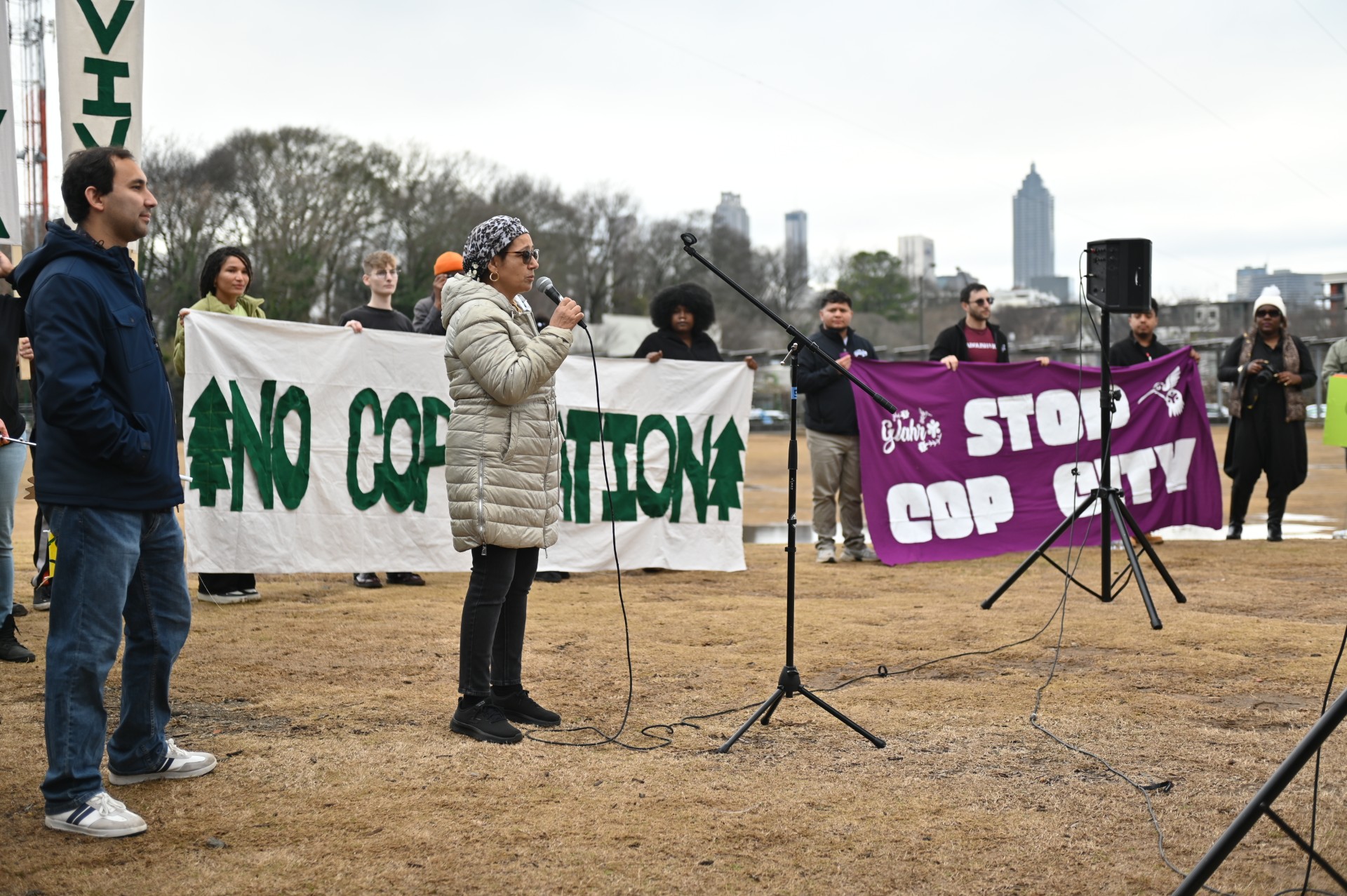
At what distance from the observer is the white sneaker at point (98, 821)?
3.54 metres

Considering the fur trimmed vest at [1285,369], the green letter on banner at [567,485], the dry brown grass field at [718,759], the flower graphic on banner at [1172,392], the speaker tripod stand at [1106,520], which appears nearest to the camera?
the dry brown grass field at [718,759]

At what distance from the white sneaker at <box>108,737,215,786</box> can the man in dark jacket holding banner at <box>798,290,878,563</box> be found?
617 cm

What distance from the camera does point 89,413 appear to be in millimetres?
3467

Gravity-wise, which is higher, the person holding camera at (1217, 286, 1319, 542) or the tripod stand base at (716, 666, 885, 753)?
the person holding camera at (1217, 286, 1319, 542)

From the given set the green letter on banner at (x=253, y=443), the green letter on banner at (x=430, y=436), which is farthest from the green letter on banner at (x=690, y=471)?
the green letter on banner at (x=253, y=443)

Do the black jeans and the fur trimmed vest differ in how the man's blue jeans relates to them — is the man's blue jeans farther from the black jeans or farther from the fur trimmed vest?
the fur trimmed vest

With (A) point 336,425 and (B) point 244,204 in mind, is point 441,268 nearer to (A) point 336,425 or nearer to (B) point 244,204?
(A) point 336,425

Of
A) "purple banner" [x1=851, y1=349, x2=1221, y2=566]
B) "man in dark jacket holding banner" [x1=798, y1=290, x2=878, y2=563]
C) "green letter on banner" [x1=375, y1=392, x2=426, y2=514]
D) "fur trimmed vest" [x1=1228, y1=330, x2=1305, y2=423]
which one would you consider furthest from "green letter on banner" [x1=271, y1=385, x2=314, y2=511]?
"fur trimmed vest" [x1=1228, y1=330, x2=1305, y2=423]

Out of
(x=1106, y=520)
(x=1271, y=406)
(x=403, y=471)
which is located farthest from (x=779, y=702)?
(x=1271, y=406)

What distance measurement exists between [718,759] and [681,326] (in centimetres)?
549

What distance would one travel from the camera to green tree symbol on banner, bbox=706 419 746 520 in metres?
9.11

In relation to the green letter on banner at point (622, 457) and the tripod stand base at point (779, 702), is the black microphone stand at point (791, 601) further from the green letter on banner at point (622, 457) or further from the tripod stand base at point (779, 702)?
the green letter on banner at point (622, 457)

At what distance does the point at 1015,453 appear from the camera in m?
10.2

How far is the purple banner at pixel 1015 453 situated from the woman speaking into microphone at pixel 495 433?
5097mm
